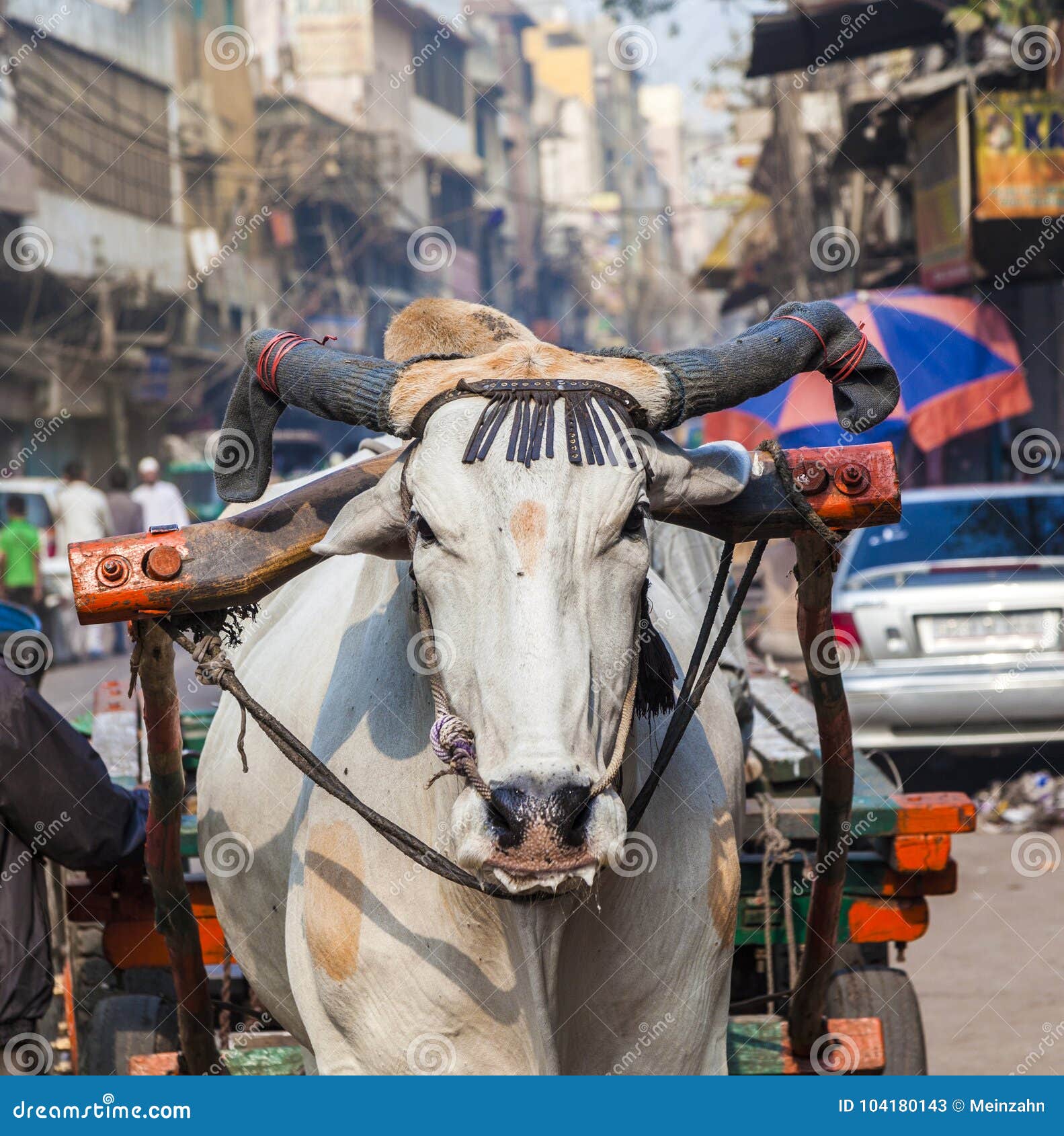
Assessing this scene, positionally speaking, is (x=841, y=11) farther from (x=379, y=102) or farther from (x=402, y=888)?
(x=379, y=102)

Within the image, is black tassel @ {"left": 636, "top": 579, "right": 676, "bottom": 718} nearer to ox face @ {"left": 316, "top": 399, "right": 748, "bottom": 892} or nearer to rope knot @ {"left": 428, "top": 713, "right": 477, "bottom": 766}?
ox face @ {"left": 316, "top": 399, "right": 748, "bottom": 892}

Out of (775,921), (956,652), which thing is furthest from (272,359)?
(956,652)

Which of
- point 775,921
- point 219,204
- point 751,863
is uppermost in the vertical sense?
point 219,204

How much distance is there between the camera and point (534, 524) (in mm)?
2240

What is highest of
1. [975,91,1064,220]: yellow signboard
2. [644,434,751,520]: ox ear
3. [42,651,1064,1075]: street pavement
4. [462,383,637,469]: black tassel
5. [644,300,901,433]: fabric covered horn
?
[975,91,1064,220]: yellow signboard

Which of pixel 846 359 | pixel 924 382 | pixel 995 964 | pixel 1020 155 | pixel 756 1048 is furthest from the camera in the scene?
pixel 1020 155

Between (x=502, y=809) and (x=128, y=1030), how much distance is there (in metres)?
2.32

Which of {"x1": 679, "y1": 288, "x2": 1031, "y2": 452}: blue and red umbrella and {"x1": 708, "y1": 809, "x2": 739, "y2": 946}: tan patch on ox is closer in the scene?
{"x1": 708, "y1": 809, "x2": 739, "y2": 946}: tan patch on ox

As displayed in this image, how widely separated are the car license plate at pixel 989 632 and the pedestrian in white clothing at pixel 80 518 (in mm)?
9199

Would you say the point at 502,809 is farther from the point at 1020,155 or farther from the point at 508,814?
the point at 1020,155

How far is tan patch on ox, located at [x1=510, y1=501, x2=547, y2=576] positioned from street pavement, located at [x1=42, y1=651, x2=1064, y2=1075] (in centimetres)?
335

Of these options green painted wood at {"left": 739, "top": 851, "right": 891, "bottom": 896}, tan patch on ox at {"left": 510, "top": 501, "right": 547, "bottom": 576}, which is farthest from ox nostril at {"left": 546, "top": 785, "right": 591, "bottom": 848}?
green painted wood at {"left": 739, "top": 851, "right": 891, "bottom": 896}

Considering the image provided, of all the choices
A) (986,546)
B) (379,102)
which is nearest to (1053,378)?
(986,546)

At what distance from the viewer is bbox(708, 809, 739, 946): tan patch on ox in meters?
2.82
